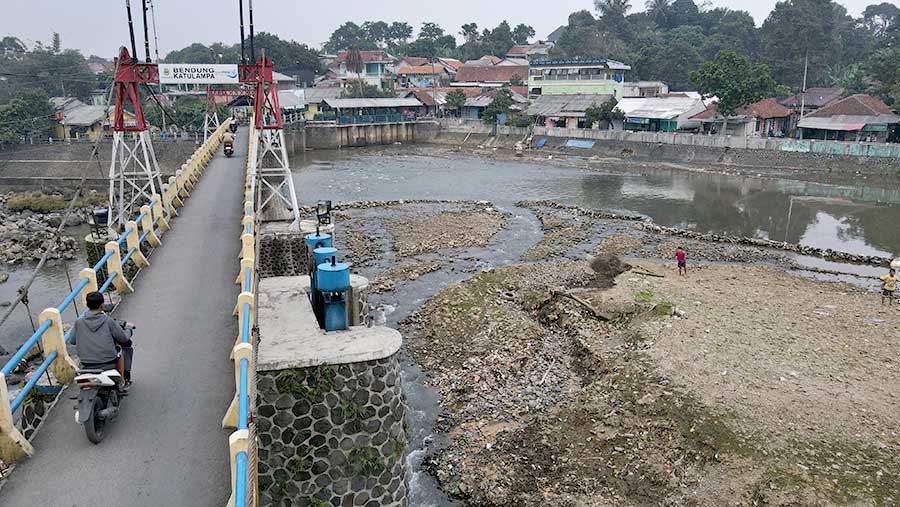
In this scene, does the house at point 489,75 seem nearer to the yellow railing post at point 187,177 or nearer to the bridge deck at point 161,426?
the yellow railing post at point 187,177

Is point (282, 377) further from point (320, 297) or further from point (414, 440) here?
point (414, 440)

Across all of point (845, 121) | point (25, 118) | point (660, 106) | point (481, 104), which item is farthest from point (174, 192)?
point (481, 104)

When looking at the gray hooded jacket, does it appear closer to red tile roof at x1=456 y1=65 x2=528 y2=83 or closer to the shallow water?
the shallow water

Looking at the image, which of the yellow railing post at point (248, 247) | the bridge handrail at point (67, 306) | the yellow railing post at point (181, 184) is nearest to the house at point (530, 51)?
the yellow railing post at point (181, 184)

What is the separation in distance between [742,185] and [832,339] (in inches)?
1384

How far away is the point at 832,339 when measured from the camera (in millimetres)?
18359

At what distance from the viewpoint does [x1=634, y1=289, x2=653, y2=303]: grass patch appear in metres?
21.0

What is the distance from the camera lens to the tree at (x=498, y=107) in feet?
246

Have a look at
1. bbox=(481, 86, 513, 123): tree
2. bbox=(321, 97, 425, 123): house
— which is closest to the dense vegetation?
bbox=(481, 86, 513, 123): tree

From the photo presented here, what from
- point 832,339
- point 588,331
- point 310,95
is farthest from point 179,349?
point 310,95

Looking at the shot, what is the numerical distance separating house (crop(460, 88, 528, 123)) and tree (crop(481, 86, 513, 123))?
2.23 m

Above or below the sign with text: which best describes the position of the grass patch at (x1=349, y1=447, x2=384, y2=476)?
below

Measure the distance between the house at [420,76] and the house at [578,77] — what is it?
2612 cm

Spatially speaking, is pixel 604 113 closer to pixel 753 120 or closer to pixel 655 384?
pixel 753 120
